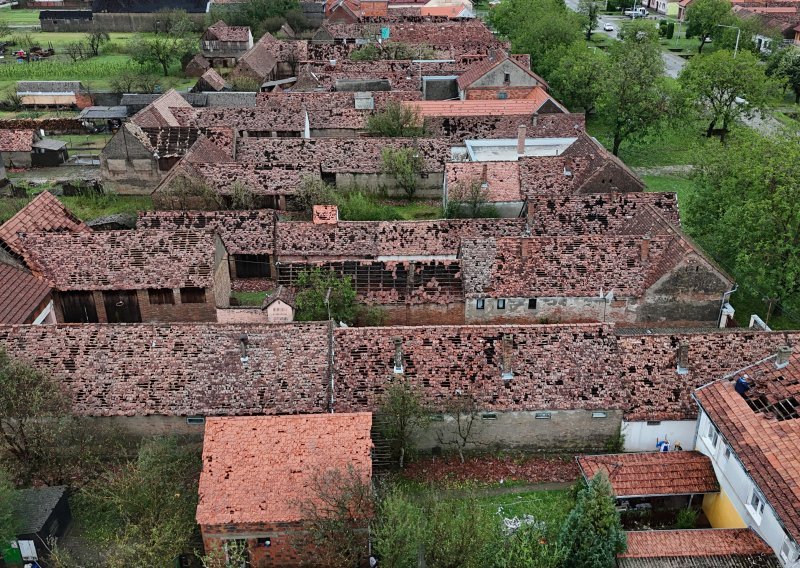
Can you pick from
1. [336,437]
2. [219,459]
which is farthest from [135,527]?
[336,437]

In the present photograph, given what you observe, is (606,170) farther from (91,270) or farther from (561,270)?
(91,270)

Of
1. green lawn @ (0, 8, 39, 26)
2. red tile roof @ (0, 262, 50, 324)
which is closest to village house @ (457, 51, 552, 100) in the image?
red tile roof @ (0, 262, 50, 324)

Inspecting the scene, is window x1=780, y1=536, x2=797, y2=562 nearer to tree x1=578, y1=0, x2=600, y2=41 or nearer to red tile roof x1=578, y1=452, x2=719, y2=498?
red tile roof x1=578, y1=452, x2=719, y2=498

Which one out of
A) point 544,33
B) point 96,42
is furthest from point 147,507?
point 96,42

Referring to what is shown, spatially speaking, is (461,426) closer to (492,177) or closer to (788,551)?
(788,551)

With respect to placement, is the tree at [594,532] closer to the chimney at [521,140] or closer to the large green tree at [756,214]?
the large green tree at [756,214]

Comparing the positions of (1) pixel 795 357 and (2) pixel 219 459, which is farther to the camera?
(1) pixel 795 357
